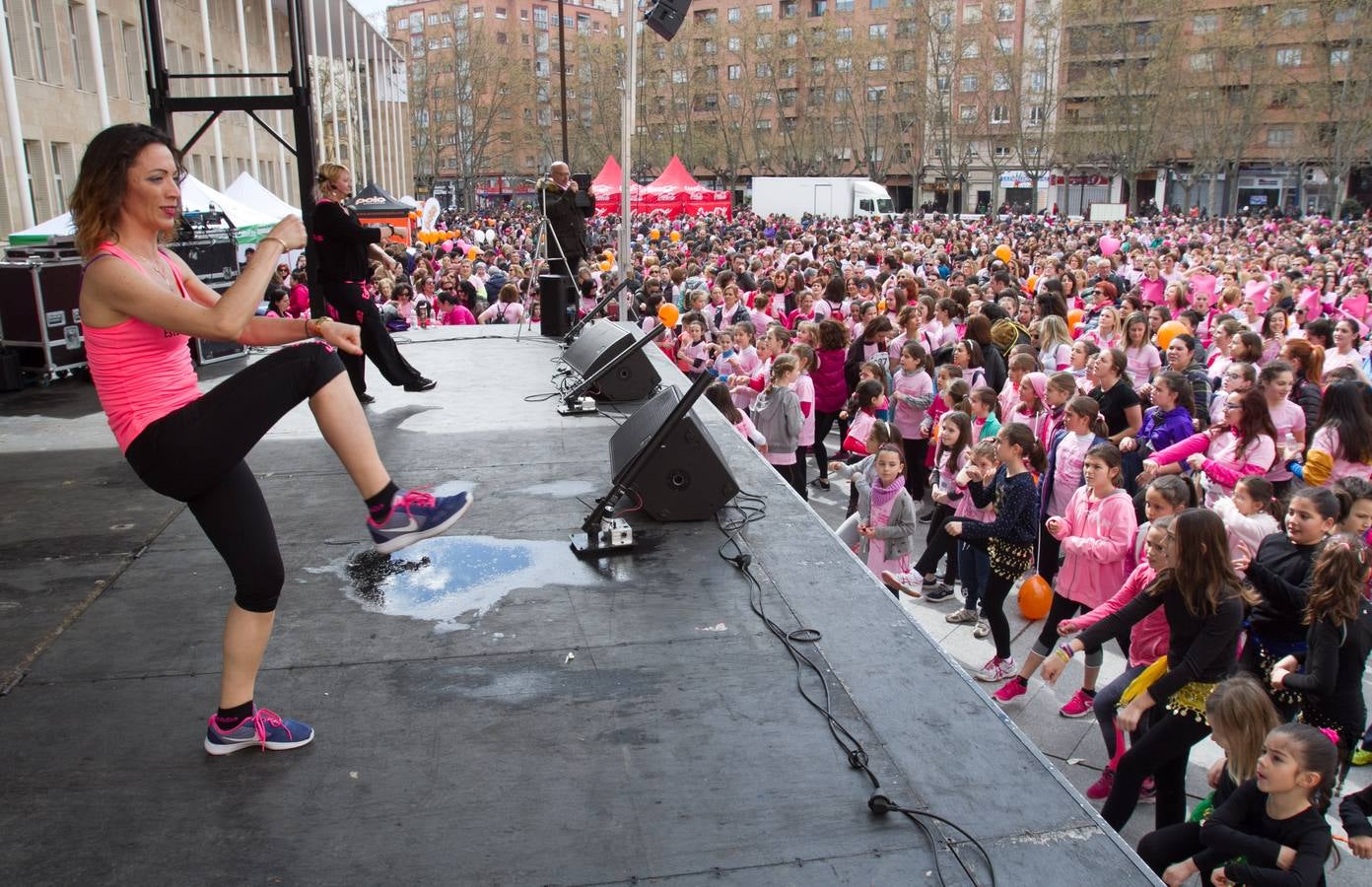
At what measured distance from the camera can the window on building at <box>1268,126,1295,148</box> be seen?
6162 cm

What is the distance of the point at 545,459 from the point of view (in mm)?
6020

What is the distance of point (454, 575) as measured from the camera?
13.9ft

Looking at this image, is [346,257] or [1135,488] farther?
[1135,488]

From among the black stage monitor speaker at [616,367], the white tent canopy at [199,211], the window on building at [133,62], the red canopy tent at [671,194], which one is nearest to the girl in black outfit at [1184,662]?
the black stage monitor speaker at [616,367]

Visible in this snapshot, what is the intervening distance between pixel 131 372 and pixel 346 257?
4310 millimetres

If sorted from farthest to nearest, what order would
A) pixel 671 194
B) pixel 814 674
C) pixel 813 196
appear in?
pixel 813 196
pixel 671 194
pixel 814 674

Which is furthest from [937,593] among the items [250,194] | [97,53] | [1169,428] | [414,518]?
[97,53]

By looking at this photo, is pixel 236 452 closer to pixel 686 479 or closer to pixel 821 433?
pixel 686 479

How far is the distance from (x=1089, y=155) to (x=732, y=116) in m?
30.2

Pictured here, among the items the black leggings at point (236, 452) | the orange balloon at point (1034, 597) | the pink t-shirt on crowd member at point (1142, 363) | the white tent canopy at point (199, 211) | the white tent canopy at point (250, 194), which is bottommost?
the orange balloon at point (1034, 597)

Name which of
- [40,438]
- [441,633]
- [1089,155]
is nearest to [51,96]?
[40,438]

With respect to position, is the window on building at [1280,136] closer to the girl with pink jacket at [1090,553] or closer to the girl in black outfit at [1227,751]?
the girl with pink jacket at [1090,553]

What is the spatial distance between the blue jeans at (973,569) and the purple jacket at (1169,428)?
1747 millimetres

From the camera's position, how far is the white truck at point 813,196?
53500 millimetres
